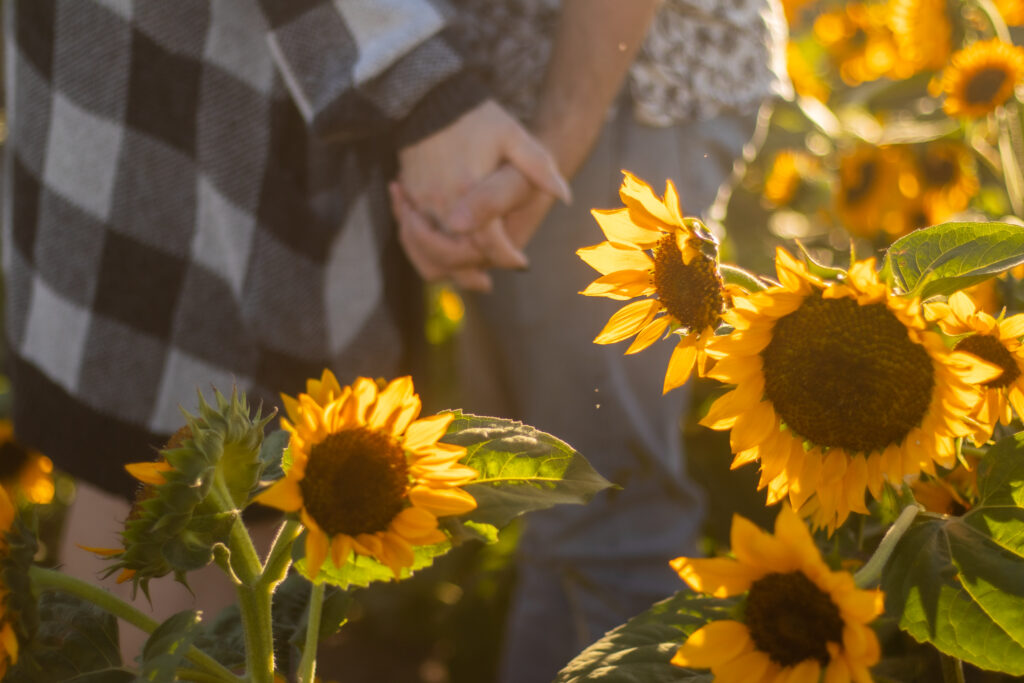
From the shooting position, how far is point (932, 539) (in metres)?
0.42

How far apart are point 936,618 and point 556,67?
2.18 ft

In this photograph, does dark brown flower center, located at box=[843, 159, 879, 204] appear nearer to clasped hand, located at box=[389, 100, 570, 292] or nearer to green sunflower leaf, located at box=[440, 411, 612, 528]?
clasped hand, located at box=[389, 100, 570, 292]

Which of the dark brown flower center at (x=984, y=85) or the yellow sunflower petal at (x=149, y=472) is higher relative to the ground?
the yellow sunflower petal at (x=149, y=472)

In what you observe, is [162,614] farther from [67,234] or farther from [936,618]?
[936,618]

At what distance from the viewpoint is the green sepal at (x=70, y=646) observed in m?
0.41

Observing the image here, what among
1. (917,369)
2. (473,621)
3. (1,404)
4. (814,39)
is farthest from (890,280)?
(814,39)

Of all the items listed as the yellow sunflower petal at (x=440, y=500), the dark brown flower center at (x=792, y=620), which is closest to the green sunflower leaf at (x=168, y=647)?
the yellow sunflower petal at (x=440, y=500)

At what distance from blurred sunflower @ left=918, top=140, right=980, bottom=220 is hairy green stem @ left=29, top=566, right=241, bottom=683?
1328 millimetres

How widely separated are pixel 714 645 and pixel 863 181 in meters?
1.42

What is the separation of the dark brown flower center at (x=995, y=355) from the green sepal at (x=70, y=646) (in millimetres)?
414

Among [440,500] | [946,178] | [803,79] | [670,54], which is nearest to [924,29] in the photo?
[946,178]

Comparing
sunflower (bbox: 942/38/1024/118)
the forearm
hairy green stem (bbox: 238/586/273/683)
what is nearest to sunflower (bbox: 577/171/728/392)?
hairy green stem (bbox: 238/586/273/683)

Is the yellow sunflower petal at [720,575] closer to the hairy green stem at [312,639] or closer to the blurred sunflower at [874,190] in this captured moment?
the hairy green stem at [312,639]

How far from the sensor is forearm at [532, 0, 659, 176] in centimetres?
88
